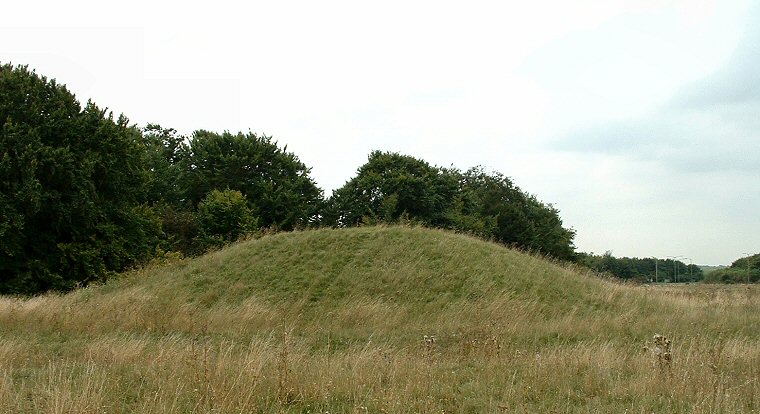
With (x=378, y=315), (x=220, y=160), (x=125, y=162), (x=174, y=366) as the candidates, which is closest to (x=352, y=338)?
(x=378, y=315)

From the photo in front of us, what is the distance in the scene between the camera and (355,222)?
45312 mm

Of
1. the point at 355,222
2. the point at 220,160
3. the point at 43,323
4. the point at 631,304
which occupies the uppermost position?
the point at 220,160

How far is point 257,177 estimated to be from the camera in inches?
1802

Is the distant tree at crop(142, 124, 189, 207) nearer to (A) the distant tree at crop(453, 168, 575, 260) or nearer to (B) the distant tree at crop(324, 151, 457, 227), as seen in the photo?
(B) the distant tree at crop(324, 151, 457, 227)

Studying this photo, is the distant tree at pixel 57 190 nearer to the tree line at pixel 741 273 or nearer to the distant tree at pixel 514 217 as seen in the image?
the distant tree at pixel 514 217

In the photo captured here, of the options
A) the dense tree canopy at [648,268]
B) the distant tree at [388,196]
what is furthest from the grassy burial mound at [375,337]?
the dense tree canopy at [648,268]

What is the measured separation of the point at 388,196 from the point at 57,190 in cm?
2439

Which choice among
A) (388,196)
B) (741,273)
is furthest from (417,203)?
(741,273)

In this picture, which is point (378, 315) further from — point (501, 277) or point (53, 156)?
point (53, 156)

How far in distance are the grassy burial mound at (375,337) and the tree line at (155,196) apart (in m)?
7.19

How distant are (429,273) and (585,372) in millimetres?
10277

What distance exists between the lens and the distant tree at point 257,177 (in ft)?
144

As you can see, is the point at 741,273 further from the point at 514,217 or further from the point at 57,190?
the point at 57,190

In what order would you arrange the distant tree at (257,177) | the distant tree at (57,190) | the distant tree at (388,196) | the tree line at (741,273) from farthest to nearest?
the tree line at (741,273) < the distant tree at (388,196) < the distant tree at (257,177) < the distant tree at (57,190)
